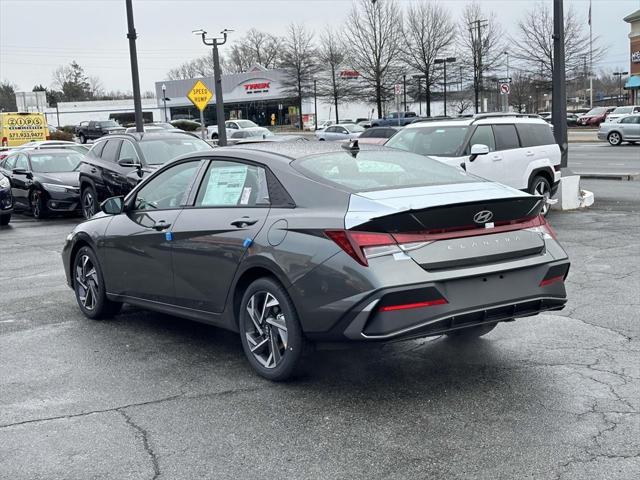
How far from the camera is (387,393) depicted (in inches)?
201

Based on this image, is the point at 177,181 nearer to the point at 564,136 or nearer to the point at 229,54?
the point at 564,136

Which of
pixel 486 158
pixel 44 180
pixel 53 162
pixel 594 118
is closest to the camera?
pixel 486 158

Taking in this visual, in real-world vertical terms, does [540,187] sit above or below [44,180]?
below

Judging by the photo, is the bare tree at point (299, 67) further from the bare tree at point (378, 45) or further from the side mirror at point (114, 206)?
the side mirror at point (114, 206)

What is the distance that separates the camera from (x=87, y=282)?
7508 millimetres

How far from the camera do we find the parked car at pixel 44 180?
17.1 meters

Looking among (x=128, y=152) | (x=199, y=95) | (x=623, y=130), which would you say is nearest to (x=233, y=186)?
(x=128, y=152)

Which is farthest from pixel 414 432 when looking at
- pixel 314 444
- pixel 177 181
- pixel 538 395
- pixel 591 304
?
pixel 591 304

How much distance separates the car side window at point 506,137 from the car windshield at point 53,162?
953 centimetres

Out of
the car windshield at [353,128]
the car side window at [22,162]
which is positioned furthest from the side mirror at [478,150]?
the car windshield at [353,128]

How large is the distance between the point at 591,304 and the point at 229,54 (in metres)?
115

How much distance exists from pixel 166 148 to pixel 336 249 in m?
10.8

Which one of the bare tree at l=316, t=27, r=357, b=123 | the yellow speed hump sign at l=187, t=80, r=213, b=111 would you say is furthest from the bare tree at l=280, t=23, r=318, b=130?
the yellow speed hump sign at l=187, t=80, r=213, b=111

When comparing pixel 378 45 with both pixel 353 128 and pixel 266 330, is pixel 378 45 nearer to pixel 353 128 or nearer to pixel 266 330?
pixel 353 128
